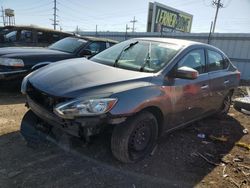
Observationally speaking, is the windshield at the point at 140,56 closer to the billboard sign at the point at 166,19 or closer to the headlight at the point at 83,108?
the headlight at the point at 83,108

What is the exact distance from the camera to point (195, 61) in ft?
14.4

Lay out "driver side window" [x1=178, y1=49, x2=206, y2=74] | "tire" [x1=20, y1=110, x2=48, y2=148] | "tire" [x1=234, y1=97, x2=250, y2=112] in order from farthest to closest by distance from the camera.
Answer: "tire" [x1=234, y1=97, x2=250, y2=112], "driver side window" [x1=178, y1=49, x2=206, y2=74], "tire" [x1=20, y1=110, x2=48, y2=148]

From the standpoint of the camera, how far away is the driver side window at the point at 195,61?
4.01 metres

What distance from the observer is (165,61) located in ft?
12.4

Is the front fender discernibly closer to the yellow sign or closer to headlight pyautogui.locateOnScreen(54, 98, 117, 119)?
headlight pyautogui.locateOnScreen(54, 98, 117, 119)

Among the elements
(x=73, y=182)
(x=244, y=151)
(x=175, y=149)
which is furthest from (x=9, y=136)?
(x=244, y=151)

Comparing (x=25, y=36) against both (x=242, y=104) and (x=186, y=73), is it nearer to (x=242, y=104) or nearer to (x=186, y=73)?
(x=186, y=73)

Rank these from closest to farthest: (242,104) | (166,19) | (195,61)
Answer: (195,61)
(242,104)
(166,19)

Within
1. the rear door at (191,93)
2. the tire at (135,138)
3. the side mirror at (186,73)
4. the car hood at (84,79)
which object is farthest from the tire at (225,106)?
the car hood at (84,79)

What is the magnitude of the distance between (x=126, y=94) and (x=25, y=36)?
700 cm

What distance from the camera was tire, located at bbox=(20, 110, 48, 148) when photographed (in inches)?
134

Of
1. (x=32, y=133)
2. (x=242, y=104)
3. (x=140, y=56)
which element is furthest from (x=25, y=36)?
(x=242, y=104)

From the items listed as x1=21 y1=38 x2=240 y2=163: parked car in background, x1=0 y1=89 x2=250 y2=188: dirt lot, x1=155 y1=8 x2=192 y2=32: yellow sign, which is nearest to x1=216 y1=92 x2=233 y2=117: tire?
x1=21 y1=38 x2=240 y2=163: parked car in background

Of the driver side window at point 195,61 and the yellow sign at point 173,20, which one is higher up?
the yellow sign at point 173,20
